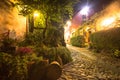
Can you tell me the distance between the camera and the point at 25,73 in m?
6.55

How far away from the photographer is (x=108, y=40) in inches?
696

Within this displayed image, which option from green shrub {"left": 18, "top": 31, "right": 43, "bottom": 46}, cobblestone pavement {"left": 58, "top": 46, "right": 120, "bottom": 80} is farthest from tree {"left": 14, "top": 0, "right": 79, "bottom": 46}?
cobblestone pavement {"left": 58, "top": 46, "right": 120, "bottom": 80}

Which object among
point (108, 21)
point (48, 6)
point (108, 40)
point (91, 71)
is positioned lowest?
point (91, 71)

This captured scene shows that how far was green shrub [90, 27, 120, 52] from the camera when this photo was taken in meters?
15.9

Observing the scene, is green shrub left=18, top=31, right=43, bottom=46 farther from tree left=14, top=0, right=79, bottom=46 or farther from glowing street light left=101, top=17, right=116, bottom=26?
glowing street light left=101, top=17, right=116, bottom=26

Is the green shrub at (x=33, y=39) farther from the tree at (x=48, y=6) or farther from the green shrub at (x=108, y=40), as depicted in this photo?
the green shrub at (x=108, y=40)

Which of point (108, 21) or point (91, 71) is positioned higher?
point (108, 21)

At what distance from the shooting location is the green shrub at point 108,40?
52.2 feet

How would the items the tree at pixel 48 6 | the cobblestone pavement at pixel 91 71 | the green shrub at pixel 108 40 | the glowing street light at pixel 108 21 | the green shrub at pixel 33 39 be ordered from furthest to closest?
1. the glowing street light at pixel 108 21
2. the green shrub at pixel 108 40
3. the green shrub at pixel 33 39
4. the tree at pixel 48 6
5. the cobblestone pavement at pixel 91 71

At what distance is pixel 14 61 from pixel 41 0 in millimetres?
6444

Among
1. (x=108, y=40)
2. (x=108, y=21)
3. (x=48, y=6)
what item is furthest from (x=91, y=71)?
(x=108, y=21)

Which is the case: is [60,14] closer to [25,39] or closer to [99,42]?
[25,39]

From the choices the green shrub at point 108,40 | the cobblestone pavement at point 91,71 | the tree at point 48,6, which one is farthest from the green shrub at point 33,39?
the green shrub at point 108,40

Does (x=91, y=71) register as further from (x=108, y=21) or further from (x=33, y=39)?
(x=108, y=21)
